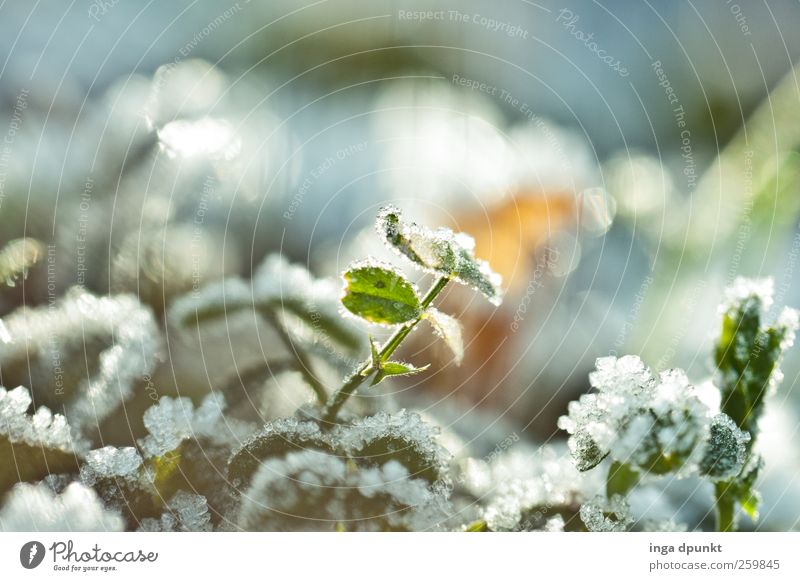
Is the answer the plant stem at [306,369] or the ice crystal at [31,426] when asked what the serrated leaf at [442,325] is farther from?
the ice crystal at [31,426]

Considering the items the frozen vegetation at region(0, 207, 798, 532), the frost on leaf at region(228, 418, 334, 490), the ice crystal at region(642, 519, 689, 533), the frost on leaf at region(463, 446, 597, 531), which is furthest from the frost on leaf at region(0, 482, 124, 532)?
the ice crystal at region(642, 519, 689, 533)

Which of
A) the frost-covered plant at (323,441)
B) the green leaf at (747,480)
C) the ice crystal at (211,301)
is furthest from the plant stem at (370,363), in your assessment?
the green leaf at (747,480)

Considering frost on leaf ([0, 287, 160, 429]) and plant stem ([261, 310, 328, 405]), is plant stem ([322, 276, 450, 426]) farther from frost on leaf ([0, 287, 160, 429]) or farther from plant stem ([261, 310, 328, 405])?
frost on leaf ([0, 287, 160, 429])

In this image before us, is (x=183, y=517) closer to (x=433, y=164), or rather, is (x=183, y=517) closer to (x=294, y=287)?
(x=294, y=287)
